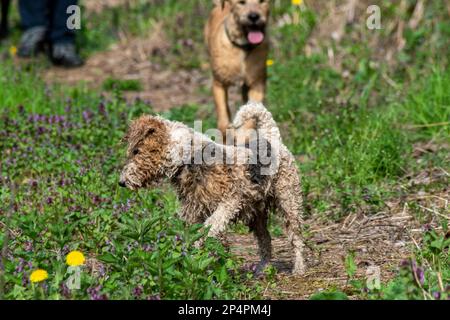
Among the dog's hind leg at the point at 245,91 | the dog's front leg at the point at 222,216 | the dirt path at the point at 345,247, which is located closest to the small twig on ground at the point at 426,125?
the dirt path at the point at 345,247

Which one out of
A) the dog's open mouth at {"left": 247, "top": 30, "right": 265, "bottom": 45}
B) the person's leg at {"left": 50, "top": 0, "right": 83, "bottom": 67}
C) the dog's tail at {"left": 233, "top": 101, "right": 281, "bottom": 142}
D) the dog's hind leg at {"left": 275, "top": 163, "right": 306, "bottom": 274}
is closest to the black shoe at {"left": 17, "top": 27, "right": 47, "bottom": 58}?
the person's leg at {"left": 50, "top": 0, "right": 83, "bottom": 67}

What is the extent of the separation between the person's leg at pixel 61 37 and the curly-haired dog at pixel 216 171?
5.72 m

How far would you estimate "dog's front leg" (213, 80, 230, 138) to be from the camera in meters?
7.51

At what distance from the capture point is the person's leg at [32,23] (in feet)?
33.2

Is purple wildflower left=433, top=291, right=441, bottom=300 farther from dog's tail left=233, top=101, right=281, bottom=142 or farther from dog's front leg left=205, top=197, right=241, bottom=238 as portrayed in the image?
dog's tail left=233, top=101, right=281, bottom=142

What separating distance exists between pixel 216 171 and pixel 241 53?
3.34 metres

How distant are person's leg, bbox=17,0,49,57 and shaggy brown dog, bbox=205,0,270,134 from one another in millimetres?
3130

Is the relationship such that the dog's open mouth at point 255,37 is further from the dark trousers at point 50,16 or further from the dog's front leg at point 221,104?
the dark trousers at point 50,16

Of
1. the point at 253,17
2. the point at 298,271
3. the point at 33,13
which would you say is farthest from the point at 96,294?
the point at 33,13

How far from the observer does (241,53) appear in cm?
769

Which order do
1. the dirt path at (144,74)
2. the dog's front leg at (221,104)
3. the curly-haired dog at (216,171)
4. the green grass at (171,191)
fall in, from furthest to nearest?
the dirt path at (144,74), the dog's front leg at (221,104), the curly-haired dog at (216,171), the green grass at (171,191)

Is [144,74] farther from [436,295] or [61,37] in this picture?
[436,295]
